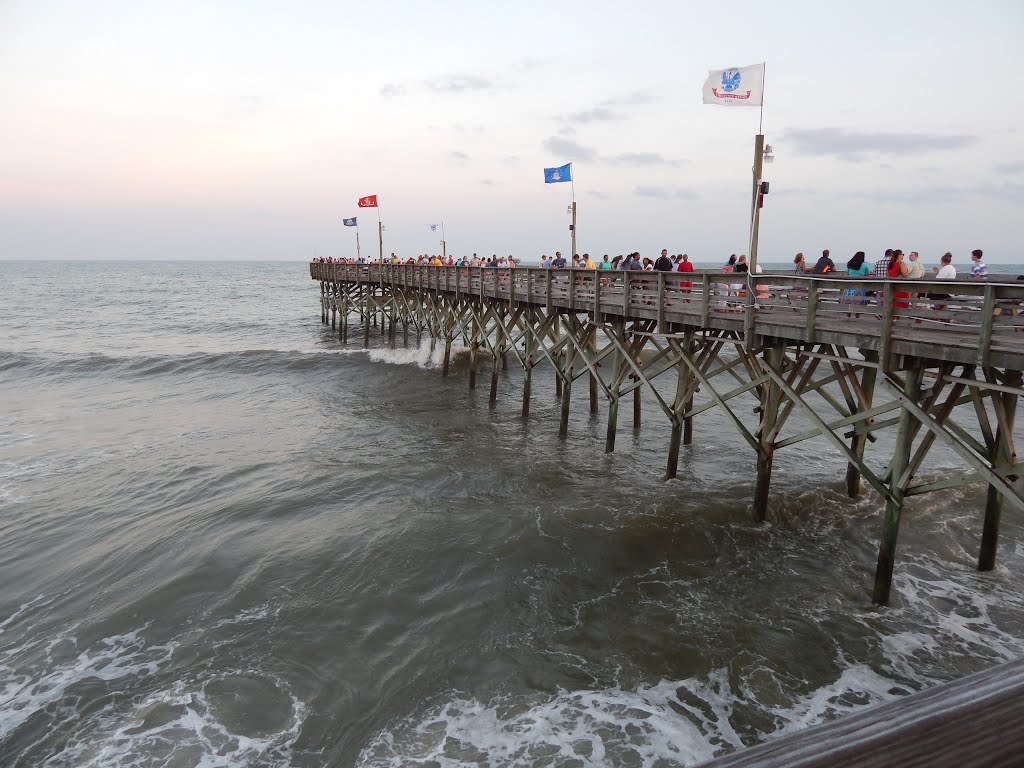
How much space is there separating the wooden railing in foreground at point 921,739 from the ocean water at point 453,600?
6.16 metres

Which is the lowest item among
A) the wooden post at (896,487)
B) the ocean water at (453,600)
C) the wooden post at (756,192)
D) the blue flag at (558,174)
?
the ocean water at (453,600)

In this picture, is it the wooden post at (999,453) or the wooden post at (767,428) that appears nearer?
the wooden post at (999,453)

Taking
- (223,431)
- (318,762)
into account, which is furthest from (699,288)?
(223,431)

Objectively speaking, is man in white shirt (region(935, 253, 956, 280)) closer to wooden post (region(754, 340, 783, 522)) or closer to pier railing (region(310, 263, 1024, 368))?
pier railing (region(310, 263, 1024, 368))

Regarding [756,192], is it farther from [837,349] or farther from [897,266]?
[837,349]

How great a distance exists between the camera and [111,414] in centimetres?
2088

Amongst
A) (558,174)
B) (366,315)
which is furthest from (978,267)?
(366,315)

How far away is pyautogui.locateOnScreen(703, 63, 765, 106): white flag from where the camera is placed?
11016 mm

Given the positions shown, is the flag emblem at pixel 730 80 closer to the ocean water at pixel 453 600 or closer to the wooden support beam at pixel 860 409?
the wooden support beam at pixel 860 409

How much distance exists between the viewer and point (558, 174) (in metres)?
20.2

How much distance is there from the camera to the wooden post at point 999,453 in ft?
26.8

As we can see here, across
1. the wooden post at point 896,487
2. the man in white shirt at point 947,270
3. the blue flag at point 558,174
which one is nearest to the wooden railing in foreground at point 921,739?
the wooden post at point 896,487

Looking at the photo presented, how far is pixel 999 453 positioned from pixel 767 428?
10.7 ft

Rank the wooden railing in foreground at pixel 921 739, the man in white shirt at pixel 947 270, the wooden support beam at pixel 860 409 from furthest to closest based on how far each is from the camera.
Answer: the wooden support beam at pixel 860 409
the man in white shirt at pixel 947 270
the wooden railing in foreground at pixel 921 739
